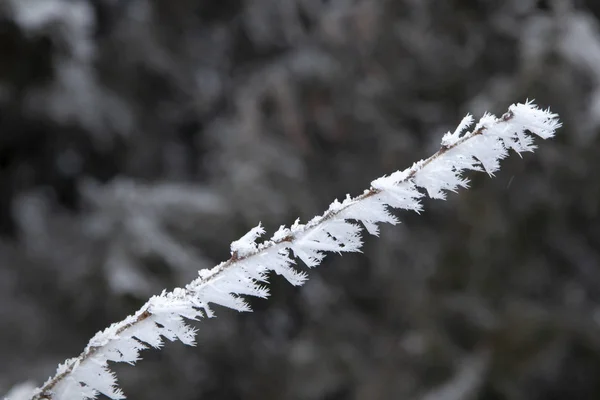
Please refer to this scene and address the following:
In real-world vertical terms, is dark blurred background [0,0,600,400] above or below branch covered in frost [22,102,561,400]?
above

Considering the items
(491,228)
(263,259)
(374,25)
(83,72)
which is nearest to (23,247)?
(83,72)

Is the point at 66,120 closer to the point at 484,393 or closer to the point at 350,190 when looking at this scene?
the point at 350,190

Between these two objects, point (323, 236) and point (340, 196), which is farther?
point (340, 196)

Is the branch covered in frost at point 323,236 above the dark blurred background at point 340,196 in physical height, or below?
below

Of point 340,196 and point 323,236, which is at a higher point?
point 340,196
